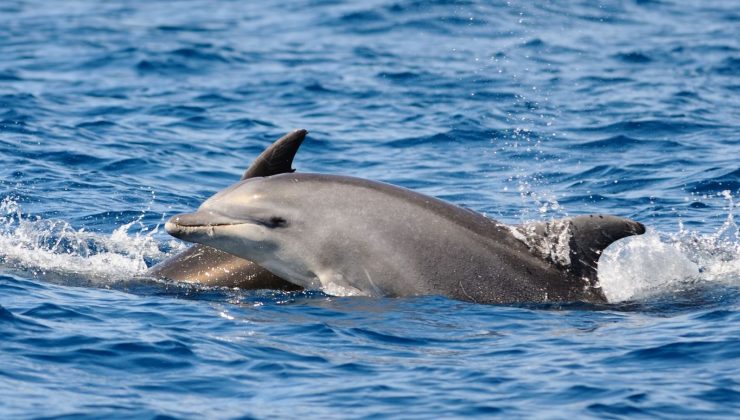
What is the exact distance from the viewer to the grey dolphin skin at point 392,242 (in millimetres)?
12336

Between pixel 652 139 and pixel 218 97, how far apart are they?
8.64 metres

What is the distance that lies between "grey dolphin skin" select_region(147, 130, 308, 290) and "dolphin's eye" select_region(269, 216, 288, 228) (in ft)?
2.46

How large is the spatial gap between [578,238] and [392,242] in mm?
1711

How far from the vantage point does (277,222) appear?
12.5 metres

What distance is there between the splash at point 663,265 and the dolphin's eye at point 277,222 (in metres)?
3.16

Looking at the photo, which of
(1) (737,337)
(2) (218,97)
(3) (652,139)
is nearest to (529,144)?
(3) (652,139)

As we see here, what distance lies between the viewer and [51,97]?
2536 centimetres

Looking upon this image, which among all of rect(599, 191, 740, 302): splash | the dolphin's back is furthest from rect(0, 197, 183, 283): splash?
rect(599, 191, 740, 302): splash

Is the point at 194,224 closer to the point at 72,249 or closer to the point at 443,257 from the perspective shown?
the point at 443,257

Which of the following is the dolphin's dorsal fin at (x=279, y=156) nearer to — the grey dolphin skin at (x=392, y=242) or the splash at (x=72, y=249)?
the grey dolphin skin at (x=392, y=242)

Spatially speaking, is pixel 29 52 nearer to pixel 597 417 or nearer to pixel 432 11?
pixel 432 11

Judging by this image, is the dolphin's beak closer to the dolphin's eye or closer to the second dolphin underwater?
the second dolphin underwater

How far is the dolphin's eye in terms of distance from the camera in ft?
41.0

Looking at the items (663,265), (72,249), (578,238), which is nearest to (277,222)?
(578,238)
